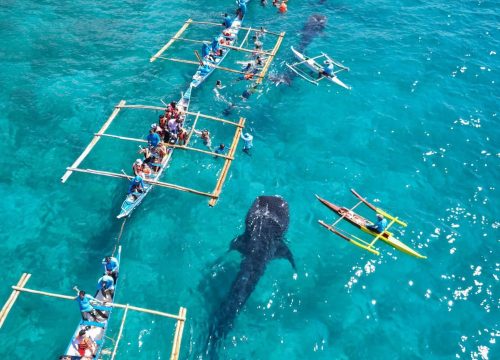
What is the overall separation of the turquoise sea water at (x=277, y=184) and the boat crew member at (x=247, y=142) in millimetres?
619

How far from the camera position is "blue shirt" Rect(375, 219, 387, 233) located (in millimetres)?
23312

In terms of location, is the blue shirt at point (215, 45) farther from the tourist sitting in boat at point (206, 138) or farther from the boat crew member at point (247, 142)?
the boat crew member at point (247, 142)

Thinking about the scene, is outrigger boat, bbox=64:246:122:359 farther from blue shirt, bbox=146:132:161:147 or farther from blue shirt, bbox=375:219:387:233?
blue shirt, bbox=375:219:387:233

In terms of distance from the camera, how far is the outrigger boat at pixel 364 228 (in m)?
23.6

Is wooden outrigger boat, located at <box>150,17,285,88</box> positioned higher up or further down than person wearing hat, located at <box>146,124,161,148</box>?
higher up

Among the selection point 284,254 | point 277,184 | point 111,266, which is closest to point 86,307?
point 111,266

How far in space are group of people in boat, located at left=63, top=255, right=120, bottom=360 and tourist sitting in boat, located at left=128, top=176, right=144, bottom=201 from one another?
189 inches

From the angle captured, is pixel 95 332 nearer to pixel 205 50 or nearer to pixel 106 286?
pixel 106 286

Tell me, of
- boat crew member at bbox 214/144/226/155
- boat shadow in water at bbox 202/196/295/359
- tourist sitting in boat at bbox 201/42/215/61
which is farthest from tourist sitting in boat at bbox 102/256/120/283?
tourist sitting in boat at bbox 201/42/215/61

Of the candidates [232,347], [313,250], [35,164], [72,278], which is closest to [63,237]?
[72,278]

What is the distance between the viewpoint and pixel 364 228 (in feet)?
79.9

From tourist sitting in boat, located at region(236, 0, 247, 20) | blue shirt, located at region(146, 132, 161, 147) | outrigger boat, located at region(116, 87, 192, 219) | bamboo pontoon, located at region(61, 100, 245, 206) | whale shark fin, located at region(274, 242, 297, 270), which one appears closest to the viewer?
whale shark fin, located at region(274, 242, 297, 270)

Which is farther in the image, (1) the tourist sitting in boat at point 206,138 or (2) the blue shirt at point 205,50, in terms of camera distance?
(2) the blue shirt at point 205,50

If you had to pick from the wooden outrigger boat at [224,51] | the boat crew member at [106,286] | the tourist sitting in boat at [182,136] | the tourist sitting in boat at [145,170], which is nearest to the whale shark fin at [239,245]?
the boat crew member at [106,286]
